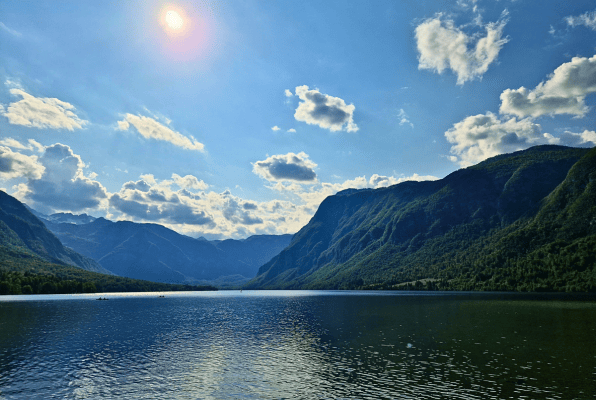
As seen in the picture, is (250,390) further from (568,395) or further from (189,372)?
(568,395)

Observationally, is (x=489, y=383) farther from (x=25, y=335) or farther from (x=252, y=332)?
(x=25, y=335)

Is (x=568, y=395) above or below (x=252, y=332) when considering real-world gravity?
above

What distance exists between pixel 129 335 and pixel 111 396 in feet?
188

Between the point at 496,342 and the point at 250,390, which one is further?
the point at 496,342

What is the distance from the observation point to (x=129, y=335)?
97812mm

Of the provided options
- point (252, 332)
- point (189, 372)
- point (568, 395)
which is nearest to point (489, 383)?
point (568, 395)

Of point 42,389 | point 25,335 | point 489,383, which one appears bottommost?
point 25,335

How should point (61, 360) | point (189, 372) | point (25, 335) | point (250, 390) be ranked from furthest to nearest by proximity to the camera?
1. point (25, 335)
2. point (61, 360)
3. point (189, 372)
4. point (250, 390)

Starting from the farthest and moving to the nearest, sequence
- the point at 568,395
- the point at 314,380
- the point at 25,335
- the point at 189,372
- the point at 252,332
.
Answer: the point at 252,332
the point at 25,335
the point at 189,372
the point at 314,380
the point at 568,395

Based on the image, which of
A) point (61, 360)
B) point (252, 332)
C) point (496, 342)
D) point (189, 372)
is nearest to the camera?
point (189, 372)

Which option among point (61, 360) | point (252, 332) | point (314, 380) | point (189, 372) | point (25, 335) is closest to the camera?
point (314, 380)

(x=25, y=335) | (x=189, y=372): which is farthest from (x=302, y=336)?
(x=25, y=335)

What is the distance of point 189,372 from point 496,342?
6612 cm

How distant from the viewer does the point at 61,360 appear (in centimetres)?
Result: 6688
